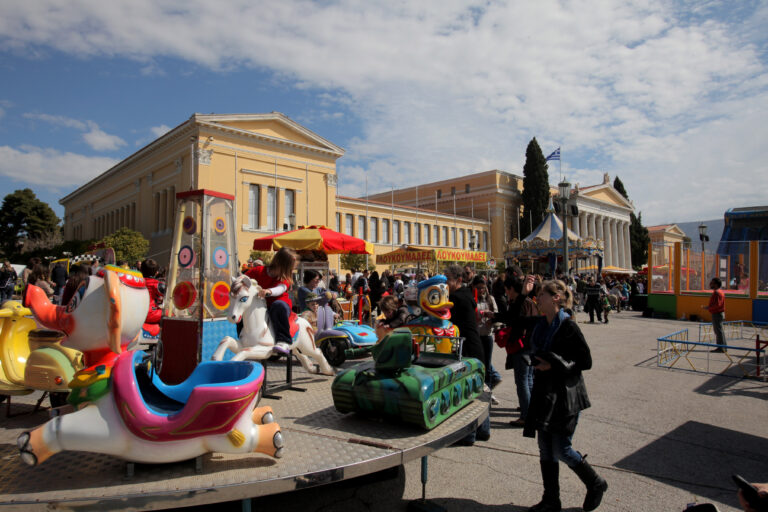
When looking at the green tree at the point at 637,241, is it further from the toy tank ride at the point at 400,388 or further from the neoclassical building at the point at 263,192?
the toy tank ride at the point at 400,388

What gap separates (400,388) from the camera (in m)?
3.45

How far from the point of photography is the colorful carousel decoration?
25312 millimetres

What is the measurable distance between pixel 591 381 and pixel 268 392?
19.7 ft

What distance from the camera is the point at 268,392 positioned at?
5031 mm

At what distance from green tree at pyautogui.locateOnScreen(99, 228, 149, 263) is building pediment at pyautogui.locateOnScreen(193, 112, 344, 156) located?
10.5 metres

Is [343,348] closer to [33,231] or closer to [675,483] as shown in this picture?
[675,483]

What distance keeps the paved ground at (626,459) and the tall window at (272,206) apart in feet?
116

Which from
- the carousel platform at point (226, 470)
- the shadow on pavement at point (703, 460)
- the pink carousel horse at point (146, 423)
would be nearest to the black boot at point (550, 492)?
the carousel platform at point (226, 470)

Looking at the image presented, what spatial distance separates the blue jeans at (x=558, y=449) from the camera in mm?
3570

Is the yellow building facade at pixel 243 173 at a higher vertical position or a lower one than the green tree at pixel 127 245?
higher

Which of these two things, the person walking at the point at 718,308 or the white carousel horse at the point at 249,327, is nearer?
the white carousel horse at the point at 249,327

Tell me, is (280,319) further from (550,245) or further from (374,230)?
(374,230)

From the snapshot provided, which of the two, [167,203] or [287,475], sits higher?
[167,203]

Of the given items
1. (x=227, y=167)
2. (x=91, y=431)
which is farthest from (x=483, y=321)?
(x=227, y=167)
